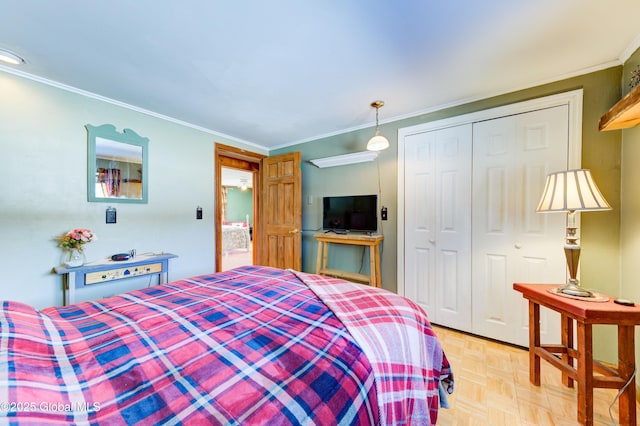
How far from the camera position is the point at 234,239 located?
6.92 metres

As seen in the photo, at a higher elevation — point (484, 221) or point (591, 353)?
point (484, 221)

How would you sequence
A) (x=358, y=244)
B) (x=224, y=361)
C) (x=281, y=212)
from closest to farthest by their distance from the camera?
1. (x=224, y=361)
2. (x=358, y=244)
3. (x=281, y=212)

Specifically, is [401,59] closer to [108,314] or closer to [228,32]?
[228,32]

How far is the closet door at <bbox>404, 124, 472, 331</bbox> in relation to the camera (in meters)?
2.46

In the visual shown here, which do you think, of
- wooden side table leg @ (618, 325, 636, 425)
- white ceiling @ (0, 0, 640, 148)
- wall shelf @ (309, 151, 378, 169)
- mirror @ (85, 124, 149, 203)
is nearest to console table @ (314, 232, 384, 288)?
wall shelf @ (309, 151, 378, 169)

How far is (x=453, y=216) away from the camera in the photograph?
→ 8.26 feet

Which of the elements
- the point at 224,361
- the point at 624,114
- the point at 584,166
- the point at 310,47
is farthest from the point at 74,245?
the point at 584,166

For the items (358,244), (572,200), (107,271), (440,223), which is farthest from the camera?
(358,244)

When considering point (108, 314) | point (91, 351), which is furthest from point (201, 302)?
point (91, 351)

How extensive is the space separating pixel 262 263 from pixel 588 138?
158 inches

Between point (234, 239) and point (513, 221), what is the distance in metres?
6.37

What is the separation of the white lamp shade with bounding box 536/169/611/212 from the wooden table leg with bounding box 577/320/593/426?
0.69m

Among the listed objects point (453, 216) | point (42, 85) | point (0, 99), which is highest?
point (42, 85)

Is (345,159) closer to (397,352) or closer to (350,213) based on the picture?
(350,213)
